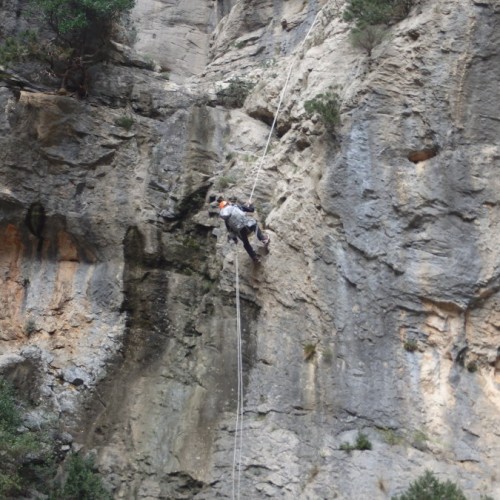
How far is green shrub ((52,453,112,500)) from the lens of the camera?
34.7ft

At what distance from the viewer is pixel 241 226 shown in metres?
12.4

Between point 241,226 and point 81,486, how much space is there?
5131 millimetres

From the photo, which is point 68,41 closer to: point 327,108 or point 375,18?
point 327,108

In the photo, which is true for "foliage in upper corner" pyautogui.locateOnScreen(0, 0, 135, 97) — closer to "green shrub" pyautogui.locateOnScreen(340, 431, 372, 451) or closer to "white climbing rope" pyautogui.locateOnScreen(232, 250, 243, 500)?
"white climbing rope" pyautogui.locateOnScreen(232, 250, 243, 500)

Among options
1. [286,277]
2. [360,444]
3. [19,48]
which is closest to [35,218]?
[19,48]

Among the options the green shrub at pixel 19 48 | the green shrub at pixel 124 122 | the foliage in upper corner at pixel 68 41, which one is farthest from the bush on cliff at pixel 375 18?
the green shrub at pixel 19 48

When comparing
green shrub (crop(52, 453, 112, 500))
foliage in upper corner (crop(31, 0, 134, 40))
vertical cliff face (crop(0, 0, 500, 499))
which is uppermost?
foliage in upper corner (crop(31, 0, 134, 40))

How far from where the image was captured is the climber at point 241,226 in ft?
40.8

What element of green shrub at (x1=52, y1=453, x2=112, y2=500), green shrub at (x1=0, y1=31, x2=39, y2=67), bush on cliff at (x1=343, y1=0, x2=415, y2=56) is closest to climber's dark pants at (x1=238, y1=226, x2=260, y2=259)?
bush on cliff at (x1=343, y1=0, x2=415, y2=56)

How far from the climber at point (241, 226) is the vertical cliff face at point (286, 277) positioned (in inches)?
13.3

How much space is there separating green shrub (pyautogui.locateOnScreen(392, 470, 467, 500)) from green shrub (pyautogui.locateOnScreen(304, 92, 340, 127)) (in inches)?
261

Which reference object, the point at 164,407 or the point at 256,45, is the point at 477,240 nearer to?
the point at 164,407

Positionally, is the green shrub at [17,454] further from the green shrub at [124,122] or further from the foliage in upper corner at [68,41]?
the foliage in upper corner at [68,41]

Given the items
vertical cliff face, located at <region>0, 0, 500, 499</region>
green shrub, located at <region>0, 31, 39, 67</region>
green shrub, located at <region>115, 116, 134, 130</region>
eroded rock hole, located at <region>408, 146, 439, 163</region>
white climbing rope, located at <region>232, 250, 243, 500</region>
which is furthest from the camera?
green shrub, located at <region>0, 31, 39, 67</region>
